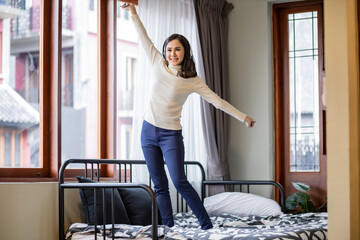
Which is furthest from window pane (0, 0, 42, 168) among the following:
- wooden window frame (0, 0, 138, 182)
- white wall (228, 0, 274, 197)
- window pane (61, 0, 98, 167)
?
white wall (228, 0, 274, 197)

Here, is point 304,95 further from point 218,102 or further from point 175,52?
point 175,52

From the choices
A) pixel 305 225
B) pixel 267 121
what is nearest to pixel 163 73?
pixel 305 225

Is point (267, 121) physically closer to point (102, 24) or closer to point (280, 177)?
point (280, 177)

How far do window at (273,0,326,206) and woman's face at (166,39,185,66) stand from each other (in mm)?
1676

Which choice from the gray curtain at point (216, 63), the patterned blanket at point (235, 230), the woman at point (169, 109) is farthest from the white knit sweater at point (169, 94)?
the gray curtain at point (216, 63)

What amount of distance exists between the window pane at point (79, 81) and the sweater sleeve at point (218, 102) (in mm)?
923

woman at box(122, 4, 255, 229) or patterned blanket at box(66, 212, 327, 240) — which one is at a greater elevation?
woman at box(122, 4, 255, 229)

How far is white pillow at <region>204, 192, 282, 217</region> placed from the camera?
399 cm

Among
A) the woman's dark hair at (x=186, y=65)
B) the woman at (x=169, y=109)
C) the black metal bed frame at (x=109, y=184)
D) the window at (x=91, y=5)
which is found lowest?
the black metal bed frame at (x=109, y=184)

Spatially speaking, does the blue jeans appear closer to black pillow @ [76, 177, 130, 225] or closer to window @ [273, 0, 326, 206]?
black pillow @ [76, 177, 130, 225]

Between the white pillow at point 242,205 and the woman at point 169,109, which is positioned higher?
the woman at point 169,109

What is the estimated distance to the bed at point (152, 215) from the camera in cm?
294

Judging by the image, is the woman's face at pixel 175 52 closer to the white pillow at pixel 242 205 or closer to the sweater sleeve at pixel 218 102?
the sweater sleeve at pixel 218 102

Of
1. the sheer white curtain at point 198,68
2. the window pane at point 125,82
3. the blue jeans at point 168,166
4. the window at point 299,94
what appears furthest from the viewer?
the window at point 299,94
